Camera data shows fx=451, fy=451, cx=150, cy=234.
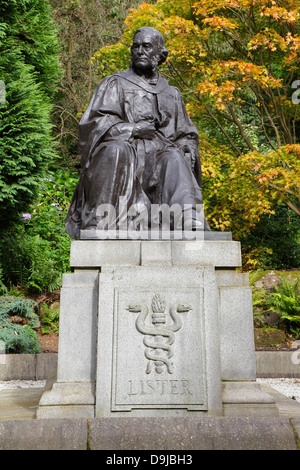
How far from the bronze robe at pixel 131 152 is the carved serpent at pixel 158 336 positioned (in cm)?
82

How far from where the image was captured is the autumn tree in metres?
7.71

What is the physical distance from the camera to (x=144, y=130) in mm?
3775

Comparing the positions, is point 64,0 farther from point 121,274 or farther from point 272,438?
point 272,438

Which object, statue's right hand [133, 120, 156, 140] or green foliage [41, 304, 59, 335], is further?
green foliage [41, 304, 59, 335]

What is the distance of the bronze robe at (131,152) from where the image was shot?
3451mm

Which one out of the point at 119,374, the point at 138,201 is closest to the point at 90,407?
the point at 119,374

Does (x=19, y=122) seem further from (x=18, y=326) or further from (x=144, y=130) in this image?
(x=144, y=130)

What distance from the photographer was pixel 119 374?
109 inches

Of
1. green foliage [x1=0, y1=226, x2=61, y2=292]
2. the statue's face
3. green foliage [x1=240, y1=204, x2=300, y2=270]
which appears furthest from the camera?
green foliage [x1=240, y1=204, x2=300, y2=270]

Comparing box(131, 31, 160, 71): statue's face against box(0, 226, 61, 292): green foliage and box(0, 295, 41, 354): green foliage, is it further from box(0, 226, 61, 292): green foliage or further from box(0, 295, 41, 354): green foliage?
box(0, 226, 61, 292): green foliage

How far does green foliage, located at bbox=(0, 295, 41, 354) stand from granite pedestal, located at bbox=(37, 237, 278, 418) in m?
3.38

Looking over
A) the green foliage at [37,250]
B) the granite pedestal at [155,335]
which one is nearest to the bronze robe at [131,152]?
the granite pedestal at [155,335]

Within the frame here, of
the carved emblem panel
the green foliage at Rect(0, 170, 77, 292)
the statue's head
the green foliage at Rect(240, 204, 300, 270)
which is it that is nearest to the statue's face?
the statue's head

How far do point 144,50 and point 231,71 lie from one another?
446cm
